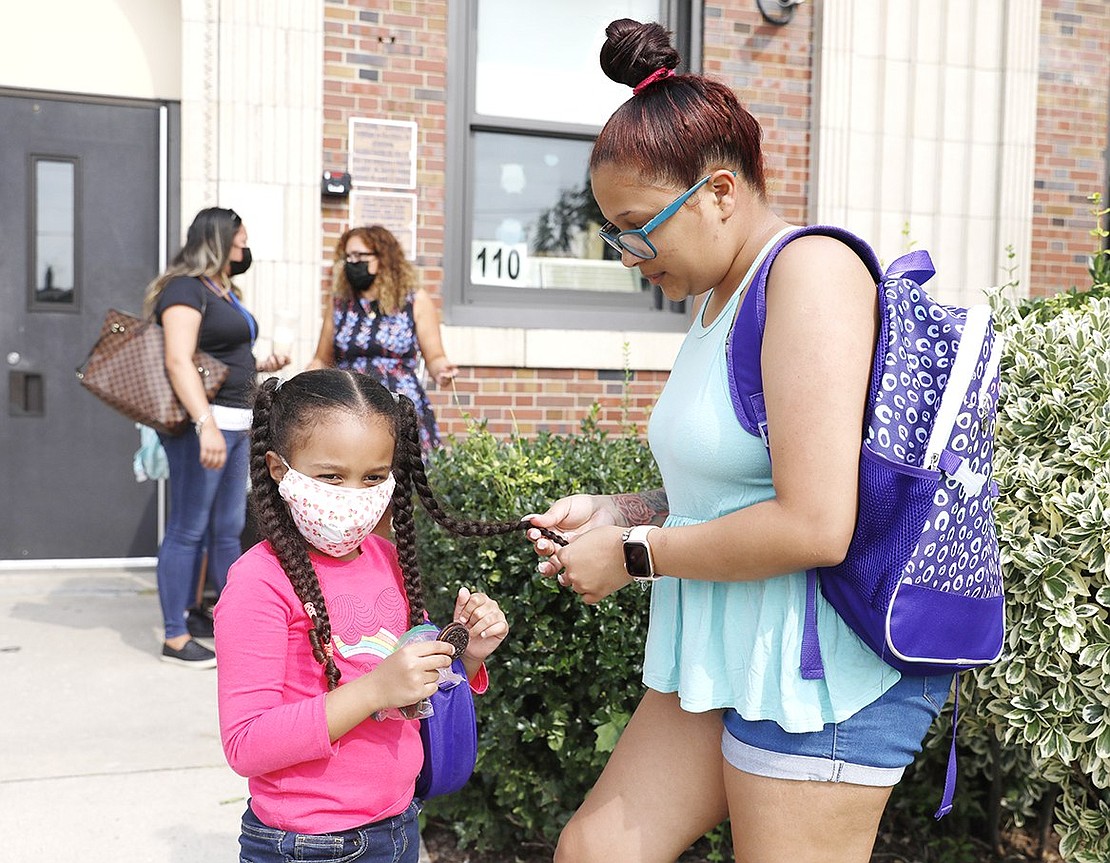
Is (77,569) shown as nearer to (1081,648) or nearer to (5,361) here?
(5,361)

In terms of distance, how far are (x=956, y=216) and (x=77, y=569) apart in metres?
6.10

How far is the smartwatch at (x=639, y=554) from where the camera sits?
1.76 m

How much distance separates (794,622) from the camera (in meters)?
1.72

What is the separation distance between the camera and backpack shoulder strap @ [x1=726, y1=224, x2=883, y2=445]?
5.51 ft

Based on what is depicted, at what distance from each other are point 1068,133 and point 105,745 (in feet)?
23.6

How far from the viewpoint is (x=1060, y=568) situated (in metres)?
2.59

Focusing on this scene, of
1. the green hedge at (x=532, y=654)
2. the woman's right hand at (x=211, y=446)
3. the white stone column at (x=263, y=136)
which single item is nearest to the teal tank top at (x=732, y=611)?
the green hedge at (x=532, y=654)

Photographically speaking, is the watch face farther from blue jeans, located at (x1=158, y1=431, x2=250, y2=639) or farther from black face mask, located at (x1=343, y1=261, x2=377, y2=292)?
black face mask, located at (x1=343, y1=261, x2=377, y2=292)

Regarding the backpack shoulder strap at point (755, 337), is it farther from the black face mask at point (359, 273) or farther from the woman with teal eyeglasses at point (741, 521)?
the black face mask at point (359, 273)

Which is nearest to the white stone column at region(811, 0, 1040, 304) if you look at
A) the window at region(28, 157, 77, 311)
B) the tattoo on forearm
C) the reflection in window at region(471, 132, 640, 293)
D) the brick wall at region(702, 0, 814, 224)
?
the brick wall at region(702, 0, 814, 224)

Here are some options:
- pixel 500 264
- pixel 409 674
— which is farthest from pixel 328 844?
pixel 500 264

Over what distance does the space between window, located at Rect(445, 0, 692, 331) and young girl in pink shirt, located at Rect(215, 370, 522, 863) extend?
470cm

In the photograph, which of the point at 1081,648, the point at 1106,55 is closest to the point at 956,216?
the point at 1106,55

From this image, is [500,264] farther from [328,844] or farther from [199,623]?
[328,844]
